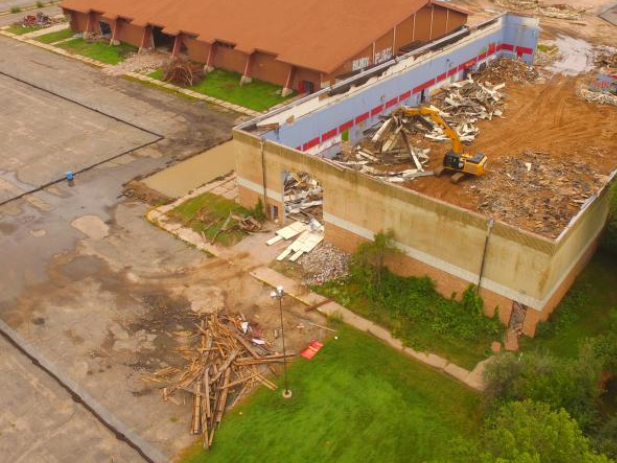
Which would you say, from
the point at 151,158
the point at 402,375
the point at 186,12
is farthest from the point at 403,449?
the point at 186,12

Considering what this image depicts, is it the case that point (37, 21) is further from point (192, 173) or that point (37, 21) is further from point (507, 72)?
point (507, 72)

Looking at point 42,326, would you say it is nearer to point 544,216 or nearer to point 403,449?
point 403,449

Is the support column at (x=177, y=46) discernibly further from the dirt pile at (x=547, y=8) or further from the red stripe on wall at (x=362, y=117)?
the dirt pile at (x=547, y=8)

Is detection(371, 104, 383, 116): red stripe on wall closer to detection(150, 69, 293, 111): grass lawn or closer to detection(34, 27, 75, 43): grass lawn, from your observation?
detection(150, 69, 293, 111): grass lawn

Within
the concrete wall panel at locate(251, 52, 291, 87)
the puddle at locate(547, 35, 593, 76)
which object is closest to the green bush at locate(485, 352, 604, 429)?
the concrete wall panel at locate(251, 52, 291, 87)

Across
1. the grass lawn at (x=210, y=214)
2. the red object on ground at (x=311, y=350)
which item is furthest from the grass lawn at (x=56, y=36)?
the red object on ground at (x=311, y=350)

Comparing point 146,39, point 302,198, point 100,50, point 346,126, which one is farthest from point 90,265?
point 100,50
